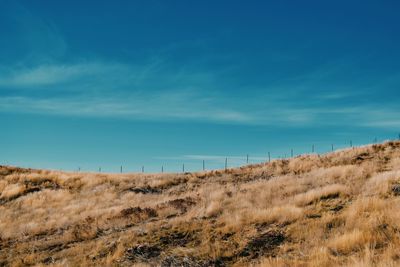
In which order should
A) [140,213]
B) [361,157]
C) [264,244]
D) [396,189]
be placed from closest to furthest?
[264,244] < [396,189] < [140,213] < [361,157]

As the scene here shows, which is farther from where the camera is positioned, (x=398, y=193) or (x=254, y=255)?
(x=398, y=193)

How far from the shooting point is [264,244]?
1162 centimetres

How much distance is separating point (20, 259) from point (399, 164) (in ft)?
60.0

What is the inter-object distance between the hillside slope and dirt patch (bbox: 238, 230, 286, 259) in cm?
3

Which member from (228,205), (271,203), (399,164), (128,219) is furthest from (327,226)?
(399,164)

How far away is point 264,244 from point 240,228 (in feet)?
5.54

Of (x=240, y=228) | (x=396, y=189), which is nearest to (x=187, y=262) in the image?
(x=240, y=228)

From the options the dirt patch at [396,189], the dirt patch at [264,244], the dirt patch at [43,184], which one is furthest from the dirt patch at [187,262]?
the dirt patch at [43,184]

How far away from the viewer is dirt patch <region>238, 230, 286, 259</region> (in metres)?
11.1

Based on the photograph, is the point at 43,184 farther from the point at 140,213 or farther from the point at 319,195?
the point at 319,195

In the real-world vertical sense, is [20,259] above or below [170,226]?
below

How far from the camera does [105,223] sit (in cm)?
1741

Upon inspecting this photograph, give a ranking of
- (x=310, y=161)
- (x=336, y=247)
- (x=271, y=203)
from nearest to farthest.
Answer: (x=336, y=247)
(x=271, y=203)
(x=310, y=161)

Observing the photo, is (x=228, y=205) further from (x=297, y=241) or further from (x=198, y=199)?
(x=297, y=241)
